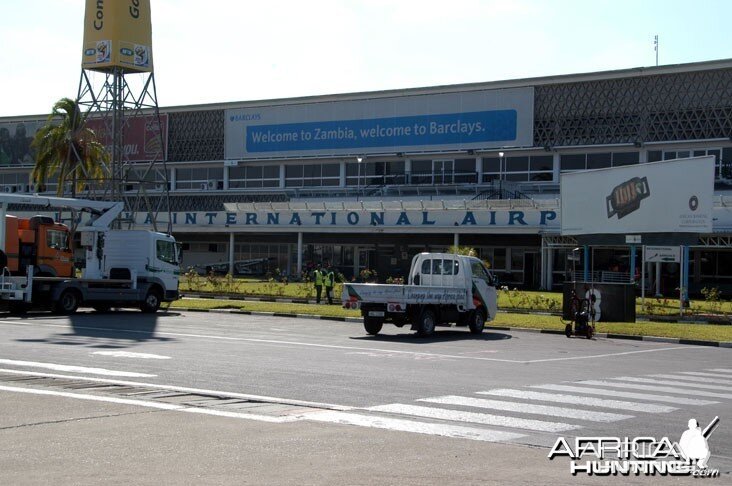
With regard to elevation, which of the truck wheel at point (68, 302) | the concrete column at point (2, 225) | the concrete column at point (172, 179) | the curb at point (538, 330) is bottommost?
the curb at point (538, 330)

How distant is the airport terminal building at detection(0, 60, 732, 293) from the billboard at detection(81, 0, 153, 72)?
1811cm

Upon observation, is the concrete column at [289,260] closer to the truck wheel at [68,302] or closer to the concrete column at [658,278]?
the concrete column at [658,278]

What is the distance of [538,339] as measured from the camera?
2709cm

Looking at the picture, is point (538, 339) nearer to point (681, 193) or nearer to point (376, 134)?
point (681, 193)

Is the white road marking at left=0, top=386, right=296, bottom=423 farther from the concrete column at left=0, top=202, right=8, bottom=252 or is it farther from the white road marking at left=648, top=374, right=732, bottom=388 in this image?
the concrete column at left=0, top=202, right=8, bottom=252

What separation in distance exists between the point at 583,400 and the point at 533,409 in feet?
4.26

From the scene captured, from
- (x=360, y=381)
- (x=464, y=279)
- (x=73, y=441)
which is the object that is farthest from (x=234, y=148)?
(x=73, y=441)

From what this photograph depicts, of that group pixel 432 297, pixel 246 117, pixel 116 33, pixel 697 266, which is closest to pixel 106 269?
pixel 432 297

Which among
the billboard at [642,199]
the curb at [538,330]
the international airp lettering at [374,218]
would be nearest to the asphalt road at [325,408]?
the curb at [538,330]

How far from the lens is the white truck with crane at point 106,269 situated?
31.4 meters

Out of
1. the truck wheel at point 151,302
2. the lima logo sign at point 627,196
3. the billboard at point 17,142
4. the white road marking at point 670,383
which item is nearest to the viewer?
the white road marking at point 670,383

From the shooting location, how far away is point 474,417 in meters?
11.7

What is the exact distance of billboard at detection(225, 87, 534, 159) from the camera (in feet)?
213

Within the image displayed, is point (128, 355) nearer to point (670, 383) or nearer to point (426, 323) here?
point (426, 323)
